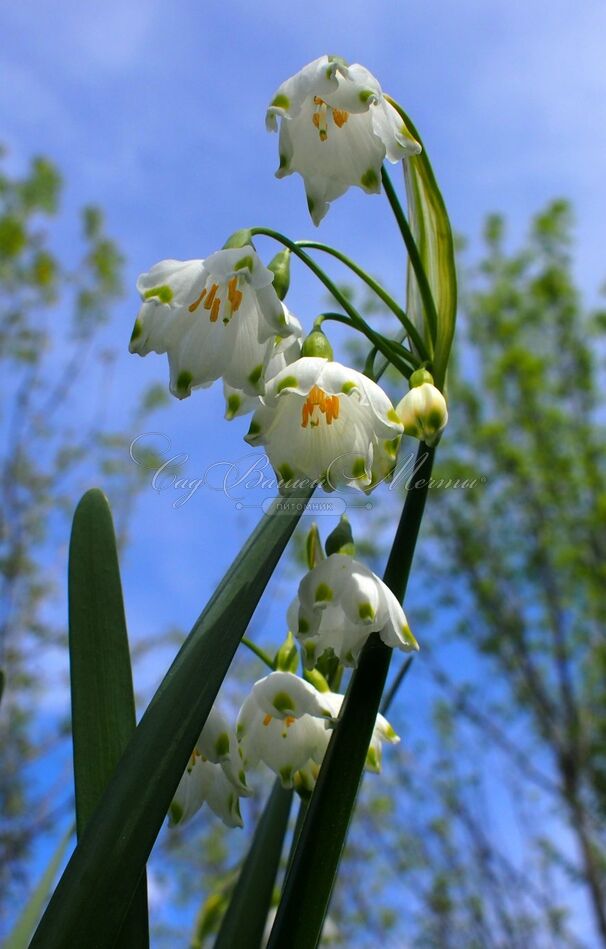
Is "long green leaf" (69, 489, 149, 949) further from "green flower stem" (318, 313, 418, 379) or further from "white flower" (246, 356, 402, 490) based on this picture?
"green flower stem" (318, 313, 418, 379)

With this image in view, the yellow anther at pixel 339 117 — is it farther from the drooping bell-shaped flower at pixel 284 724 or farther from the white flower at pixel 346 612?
the drooping bell-shaped flower at pixel 284 724

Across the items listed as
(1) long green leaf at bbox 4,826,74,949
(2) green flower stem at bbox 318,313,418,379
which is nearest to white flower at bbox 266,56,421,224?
(2) green flower stem at bbox 318,313,418,379

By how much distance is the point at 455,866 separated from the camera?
636 centimetres

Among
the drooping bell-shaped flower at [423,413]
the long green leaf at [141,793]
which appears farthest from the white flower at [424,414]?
the long green leaf at [141,793]

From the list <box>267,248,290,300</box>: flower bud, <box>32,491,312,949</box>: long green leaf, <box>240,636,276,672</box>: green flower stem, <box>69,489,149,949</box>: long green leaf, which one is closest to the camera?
<box>32,491,312,949</box>: long green leaf

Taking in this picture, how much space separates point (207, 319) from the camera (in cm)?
86

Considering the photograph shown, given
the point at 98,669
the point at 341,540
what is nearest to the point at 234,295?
the point at 341,540

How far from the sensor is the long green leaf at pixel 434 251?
0.93m

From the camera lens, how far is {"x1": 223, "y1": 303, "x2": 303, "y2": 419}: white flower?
87 cm

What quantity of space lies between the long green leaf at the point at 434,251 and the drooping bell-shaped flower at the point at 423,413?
0.11 metres

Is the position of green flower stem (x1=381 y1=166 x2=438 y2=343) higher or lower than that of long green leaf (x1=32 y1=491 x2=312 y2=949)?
higher

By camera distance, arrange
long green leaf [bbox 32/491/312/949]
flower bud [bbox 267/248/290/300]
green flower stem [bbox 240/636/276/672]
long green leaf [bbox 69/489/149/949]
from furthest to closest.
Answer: green flower stem [bbox 240/636/276/672] < flower bud [bbox 267/248/290/300] < long green leaf [bbox 69/489/149/949] < long green leaf [bbox 32/491/312/949]

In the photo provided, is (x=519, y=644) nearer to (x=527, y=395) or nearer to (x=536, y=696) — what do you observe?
(x=536, y=696)

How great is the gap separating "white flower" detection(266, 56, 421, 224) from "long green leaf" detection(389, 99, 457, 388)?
0.16 metres
